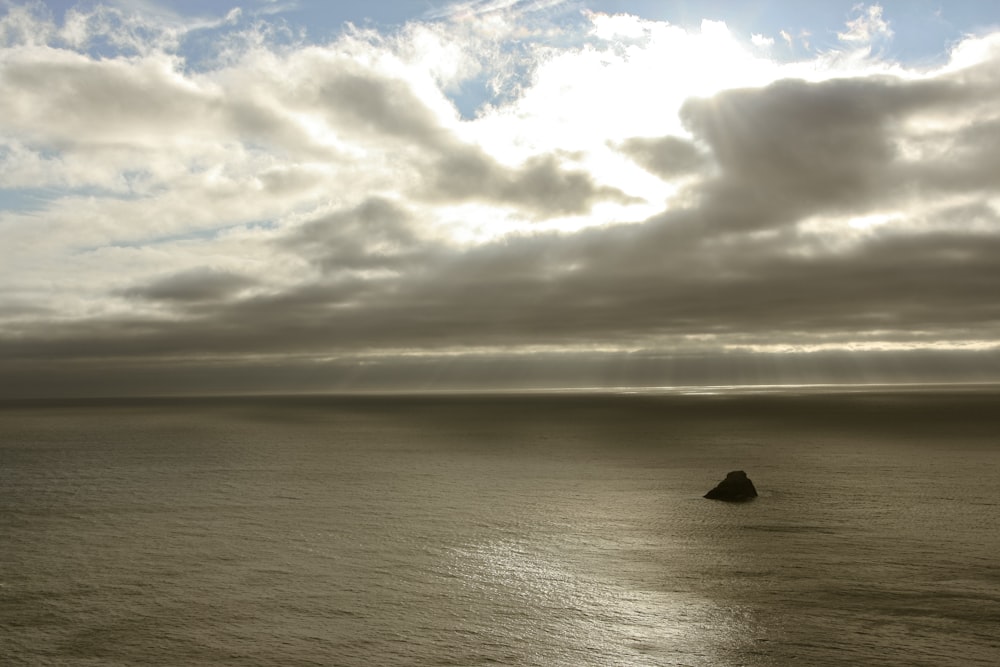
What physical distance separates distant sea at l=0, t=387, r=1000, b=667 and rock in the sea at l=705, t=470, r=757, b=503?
1.48 metres

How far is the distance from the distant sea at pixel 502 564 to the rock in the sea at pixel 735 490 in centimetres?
148

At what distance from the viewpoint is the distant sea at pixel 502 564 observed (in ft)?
97.0

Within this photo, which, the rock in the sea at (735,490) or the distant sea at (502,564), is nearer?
the distant sea at (502,564)

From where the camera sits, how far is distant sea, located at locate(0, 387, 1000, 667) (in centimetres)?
2958

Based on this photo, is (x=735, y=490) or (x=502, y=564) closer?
(x=502, y=564)

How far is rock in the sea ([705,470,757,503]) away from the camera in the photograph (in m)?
62.2

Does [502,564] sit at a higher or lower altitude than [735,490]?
lower

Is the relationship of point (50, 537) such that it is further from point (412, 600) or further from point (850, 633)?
point (850, 633)

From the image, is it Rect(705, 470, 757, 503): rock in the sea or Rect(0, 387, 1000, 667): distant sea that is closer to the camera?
Rect(0, 387, 1000, 667): distant sea

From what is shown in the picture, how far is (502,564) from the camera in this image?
137ft

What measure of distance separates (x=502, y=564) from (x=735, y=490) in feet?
96.0

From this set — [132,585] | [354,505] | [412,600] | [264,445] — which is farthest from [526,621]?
[264,445]

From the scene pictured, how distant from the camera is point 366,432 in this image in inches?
6029

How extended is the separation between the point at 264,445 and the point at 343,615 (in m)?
93.7
